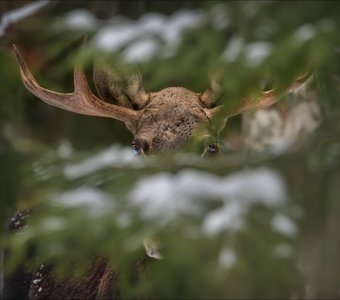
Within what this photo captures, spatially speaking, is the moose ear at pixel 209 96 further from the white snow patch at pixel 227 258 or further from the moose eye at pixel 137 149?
the white snow patch at pixel 227 258

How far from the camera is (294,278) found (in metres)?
3.24

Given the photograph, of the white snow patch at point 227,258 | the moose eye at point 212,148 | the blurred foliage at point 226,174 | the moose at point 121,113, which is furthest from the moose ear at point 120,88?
the white snow patch at point 227,258

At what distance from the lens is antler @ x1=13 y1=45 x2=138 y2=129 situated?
4.47 m

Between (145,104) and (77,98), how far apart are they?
0.47m

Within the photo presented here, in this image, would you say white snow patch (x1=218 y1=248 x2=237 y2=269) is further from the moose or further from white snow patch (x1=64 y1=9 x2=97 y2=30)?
white snow patch (x1=64 y1=9 x2=97 y2=30)

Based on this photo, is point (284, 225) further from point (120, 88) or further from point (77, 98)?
point (120, 88)

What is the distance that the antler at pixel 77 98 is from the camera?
176 inches

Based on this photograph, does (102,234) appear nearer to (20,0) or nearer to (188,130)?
(188,130)

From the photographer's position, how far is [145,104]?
4867 mm

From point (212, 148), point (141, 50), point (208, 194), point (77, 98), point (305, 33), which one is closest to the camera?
point (305, 33)

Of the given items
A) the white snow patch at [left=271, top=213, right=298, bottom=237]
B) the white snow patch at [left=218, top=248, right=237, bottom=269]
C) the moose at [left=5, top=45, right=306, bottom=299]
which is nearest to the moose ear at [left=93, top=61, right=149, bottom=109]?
the moose at [left=5, top=45, right=306, bottom=299]

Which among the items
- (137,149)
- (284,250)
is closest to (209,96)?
(137,149)

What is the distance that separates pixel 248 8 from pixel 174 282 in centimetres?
91

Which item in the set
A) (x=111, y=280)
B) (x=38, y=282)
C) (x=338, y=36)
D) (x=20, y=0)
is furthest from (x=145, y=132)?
(x=20, y=0)
